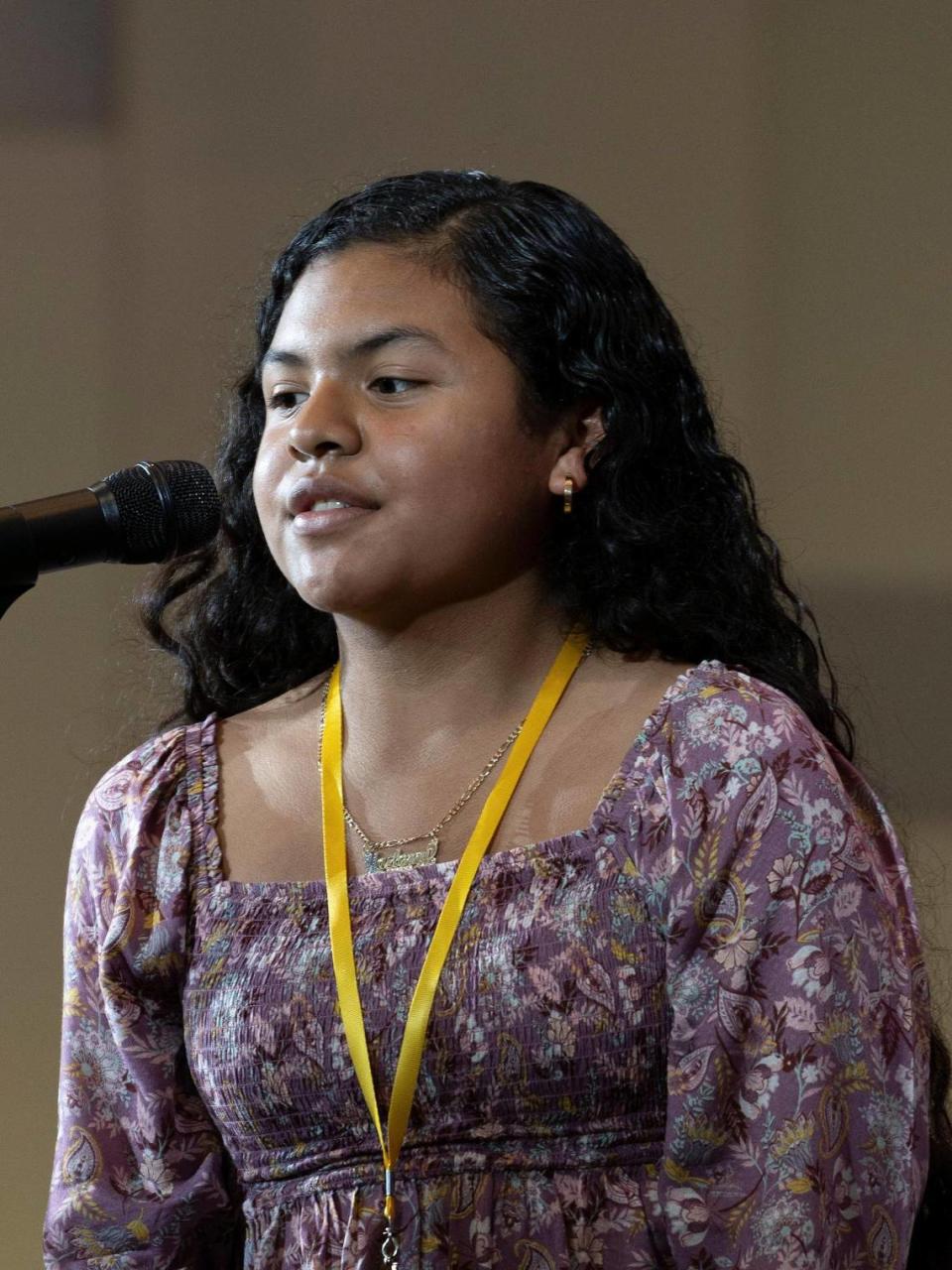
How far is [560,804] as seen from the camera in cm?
179

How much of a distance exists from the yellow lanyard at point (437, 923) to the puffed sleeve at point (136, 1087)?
0.16 m

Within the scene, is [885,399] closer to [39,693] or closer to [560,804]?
[560,804]

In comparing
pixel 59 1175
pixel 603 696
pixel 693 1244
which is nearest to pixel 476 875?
pixel 603 696

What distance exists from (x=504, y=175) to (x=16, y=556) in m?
1.59

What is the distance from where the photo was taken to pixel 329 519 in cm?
176

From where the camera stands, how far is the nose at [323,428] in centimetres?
177

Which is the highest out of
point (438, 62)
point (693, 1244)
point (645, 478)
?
point (438, 62)

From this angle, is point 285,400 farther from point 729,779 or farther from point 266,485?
point 729,779

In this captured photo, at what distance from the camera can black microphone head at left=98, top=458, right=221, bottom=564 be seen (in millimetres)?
1372

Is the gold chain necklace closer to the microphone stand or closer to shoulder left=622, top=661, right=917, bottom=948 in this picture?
shoulder left=622, top=661, right=917, bottom=948

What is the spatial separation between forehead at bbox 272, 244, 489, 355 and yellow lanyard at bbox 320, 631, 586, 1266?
0.33 m

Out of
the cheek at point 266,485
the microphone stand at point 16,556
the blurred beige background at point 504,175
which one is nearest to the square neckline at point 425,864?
the cheek at point 266,485

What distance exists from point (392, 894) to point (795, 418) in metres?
1.14

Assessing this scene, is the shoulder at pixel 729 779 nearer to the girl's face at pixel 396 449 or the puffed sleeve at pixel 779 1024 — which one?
the puffed sleeve at pixel 779 1024
